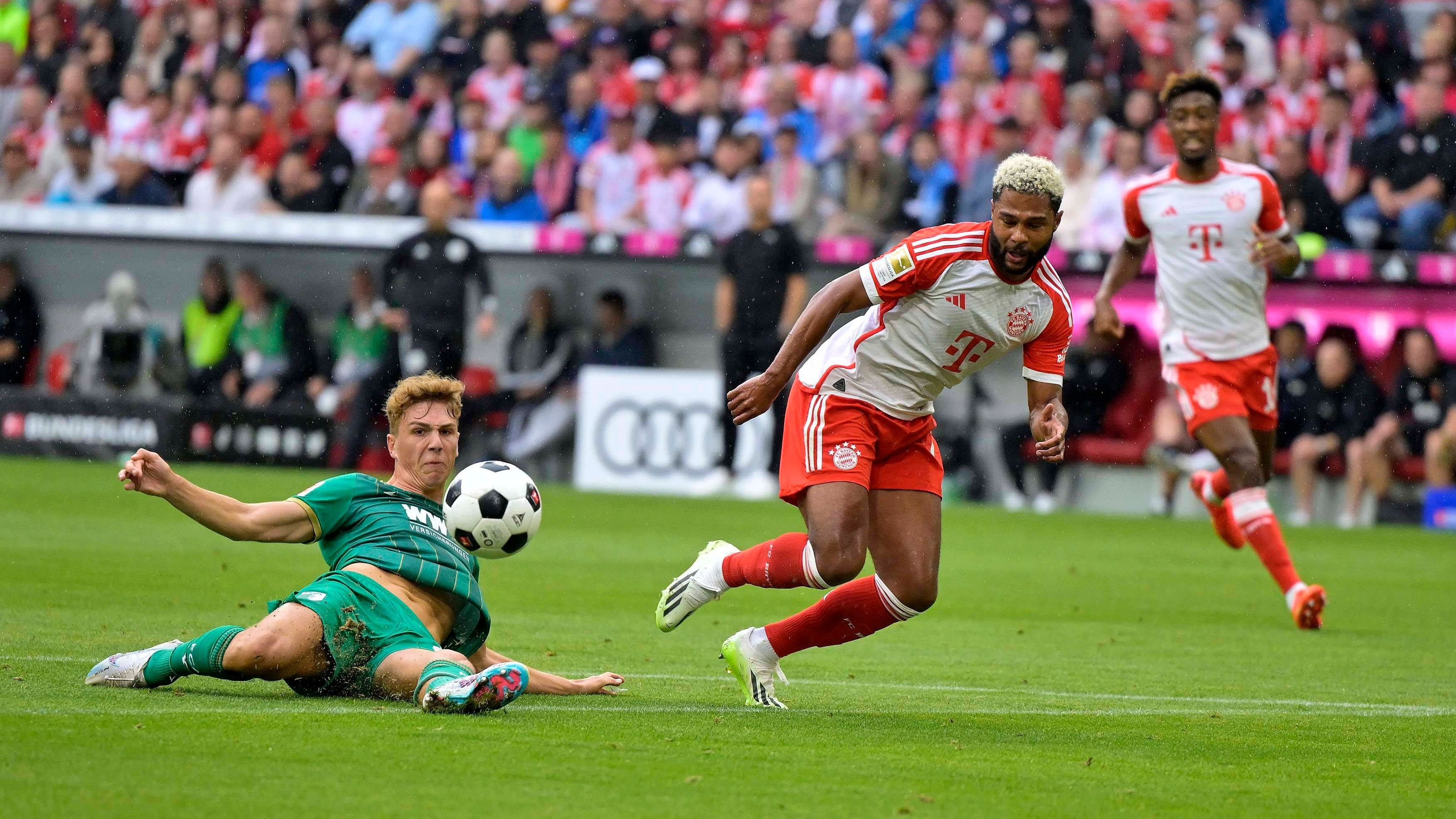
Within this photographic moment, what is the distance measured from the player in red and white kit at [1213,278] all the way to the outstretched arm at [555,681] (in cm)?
422

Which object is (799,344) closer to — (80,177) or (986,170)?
(986,170)

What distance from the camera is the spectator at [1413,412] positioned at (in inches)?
639

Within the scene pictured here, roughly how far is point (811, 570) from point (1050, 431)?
930mm

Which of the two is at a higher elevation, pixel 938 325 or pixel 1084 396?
pixel 1084 396

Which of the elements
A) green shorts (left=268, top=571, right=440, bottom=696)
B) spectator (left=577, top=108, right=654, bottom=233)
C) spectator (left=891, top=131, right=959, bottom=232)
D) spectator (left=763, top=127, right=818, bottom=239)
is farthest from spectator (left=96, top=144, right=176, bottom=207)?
green shorts (left=268, top=571, right=440, bottom=696)

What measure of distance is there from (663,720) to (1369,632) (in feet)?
16.4

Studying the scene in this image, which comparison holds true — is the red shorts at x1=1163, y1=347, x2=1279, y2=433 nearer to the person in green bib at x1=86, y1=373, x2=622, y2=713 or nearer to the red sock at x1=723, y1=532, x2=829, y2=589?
the red sock at x1=723, y1=532, x2=829, y2=589

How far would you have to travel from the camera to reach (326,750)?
4789 mm

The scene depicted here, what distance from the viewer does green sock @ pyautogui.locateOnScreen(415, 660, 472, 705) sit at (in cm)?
550

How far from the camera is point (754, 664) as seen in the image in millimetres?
6223

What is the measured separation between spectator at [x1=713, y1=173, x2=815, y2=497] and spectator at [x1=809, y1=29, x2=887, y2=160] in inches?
83.0

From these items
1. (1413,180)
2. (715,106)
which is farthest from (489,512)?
(715,106)

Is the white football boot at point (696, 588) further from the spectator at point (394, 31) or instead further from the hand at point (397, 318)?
the spectator at point (394, 31)

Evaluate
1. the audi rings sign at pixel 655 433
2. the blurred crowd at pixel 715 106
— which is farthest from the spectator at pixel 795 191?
the audi rings sign at pixel 655 433
